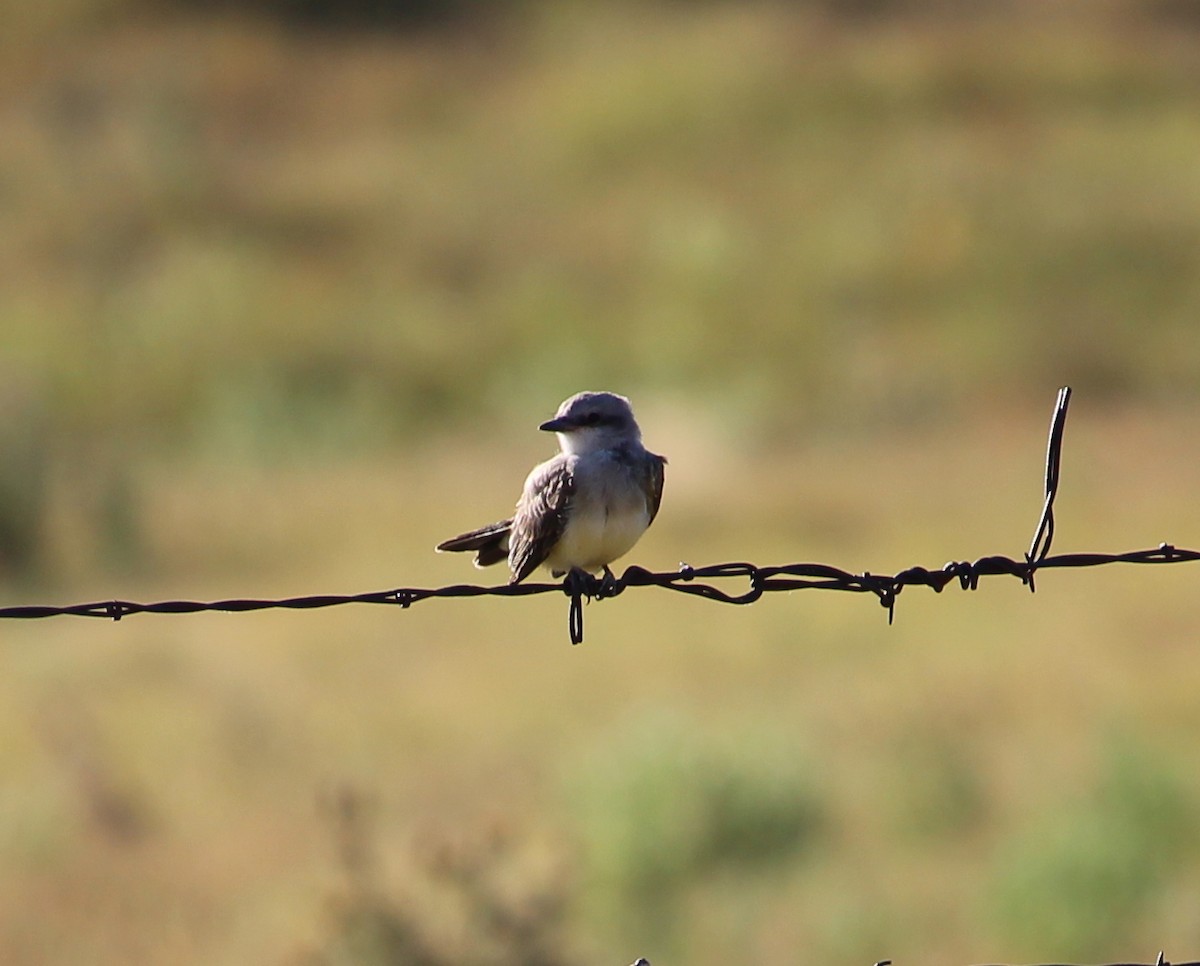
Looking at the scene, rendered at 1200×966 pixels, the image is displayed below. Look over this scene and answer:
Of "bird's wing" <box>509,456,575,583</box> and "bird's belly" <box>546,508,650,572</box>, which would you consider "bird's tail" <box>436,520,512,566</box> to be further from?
"bird's belly" <box>546,508,650,572</box>

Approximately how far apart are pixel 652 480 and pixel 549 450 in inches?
660

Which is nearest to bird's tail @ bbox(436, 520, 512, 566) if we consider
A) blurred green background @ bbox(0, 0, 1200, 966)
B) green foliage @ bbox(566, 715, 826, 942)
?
blurred green background @ bbox(0, 0, 1200, 966)

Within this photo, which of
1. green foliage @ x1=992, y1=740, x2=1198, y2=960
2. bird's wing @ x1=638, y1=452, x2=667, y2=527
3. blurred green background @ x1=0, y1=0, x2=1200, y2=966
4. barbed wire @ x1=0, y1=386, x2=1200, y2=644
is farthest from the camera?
blurred green background @ x1=0, y1=0, x2=1200, y2=966

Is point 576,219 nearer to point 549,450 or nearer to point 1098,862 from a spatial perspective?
point 549,450

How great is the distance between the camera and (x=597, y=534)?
19.6 ft

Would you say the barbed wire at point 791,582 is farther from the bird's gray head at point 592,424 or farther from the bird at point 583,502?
the bird's gray head at point 592,424

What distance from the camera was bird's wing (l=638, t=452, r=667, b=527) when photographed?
6.19m

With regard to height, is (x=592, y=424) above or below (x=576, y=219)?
below

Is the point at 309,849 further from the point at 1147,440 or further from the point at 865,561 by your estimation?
the point at 1147,440

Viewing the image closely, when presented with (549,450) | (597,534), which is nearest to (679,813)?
(597,534)

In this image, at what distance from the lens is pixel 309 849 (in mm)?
10484

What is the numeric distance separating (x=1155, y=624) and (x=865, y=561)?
3.13 metres

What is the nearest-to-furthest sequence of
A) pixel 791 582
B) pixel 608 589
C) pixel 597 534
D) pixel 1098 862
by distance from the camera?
pixel 791 582 < pixel 608 589 < pixel 597 534 < pixel 1098 862

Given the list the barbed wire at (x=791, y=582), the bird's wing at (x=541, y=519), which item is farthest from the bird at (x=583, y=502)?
the barbed wire at (x=791, y=582)
